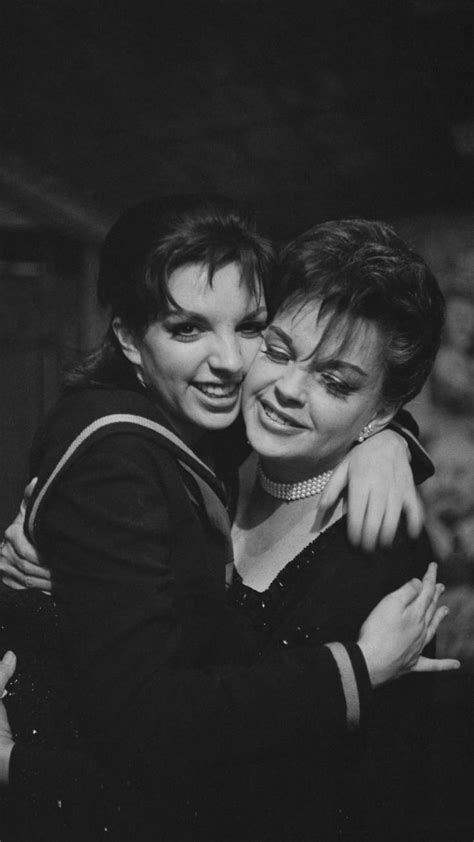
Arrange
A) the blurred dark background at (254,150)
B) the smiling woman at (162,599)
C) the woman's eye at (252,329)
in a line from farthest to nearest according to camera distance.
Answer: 1. the blurred dark background at (254,150)
2. the woman's eye at (252,329)
3. the smiling woman at (162,599)

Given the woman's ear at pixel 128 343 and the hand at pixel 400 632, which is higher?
the woman's ear at pixel 128 343

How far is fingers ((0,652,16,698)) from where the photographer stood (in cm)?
161

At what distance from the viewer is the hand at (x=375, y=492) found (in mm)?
1592

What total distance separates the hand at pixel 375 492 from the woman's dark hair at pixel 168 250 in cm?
36

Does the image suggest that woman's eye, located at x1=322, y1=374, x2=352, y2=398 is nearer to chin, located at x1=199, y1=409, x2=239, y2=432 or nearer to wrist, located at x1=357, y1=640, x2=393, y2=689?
chin, located at x1=199, y1=409, x2=239, y2=432

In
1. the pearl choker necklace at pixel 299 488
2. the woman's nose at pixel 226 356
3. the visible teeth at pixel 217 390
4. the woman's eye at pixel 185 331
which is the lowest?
the pearl choker necklace at pixel 299 488

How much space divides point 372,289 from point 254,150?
233cm

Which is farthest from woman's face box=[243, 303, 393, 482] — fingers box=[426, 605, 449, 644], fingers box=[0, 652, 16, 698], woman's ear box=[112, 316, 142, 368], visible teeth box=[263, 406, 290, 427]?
fingers box=[0, 652, 16, 698]

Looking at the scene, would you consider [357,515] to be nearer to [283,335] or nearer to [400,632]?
[400,632]

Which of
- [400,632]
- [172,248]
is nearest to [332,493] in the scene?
[400,632]

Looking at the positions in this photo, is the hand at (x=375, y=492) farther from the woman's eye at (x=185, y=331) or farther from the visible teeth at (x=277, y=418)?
the woman's eye at (x=185, y=331)

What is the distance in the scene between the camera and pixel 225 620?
61.7 inches

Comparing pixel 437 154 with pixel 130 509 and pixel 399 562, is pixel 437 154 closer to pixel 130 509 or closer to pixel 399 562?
pixel 399 562

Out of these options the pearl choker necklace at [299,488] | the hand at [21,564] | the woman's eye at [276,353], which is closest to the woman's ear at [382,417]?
the pearl choker necklace at [299,488]
